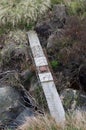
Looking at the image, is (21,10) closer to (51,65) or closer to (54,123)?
(51,65)

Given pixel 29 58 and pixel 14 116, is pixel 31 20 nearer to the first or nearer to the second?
pixel 29 58

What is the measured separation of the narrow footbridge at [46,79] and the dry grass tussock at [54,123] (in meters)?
0.11

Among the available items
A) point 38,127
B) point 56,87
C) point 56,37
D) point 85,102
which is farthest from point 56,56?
point 38,127

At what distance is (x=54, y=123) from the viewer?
4785 millimetres

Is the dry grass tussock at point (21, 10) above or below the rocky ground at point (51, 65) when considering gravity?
above

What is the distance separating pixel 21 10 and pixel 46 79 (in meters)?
1.97

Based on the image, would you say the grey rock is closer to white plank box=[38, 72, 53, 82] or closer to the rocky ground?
the rocky ground

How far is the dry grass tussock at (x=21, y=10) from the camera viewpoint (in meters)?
7.51

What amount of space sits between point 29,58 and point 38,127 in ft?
7.10

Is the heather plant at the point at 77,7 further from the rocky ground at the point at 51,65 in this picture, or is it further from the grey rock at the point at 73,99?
the grey rock at the point at 73,99

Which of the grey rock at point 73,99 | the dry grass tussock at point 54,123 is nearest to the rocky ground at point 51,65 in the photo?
the grey rock at point 73,99

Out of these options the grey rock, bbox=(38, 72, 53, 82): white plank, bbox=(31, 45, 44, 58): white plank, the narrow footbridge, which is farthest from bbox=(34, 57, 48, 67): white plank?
the grey rock

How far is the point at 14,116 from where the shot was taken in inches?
230

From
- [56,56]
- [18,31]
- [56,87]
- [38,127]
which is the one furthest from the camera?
[18,31]
